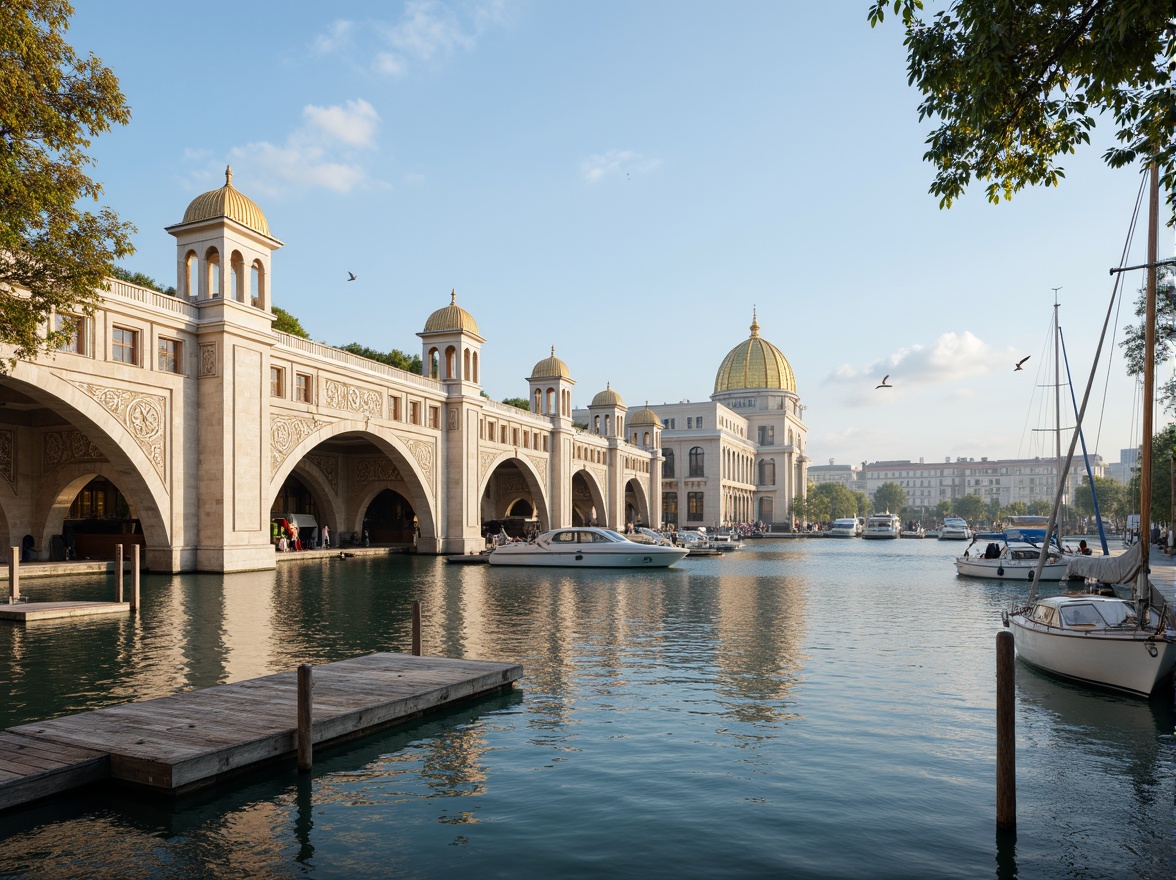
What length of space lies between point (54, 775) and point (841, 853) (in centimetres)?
706

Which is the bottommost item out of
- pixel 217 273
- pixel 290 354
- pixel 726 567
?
pixel 726 567

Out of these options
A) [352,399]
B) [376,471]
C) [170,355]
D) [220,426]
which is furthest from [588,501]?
[170,355]

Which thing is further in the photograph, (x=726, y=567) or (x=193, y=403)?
(x=726, y=567)

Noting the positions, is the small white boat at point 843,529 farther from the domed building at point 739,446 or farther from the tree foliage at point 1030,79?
the tree foliage at point 1030,79

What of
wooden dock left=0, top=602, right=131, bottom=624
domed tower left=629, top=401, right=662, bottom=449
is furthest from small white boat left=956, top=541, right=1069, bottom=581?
domed tower left=629, top=401, right=662, bottom=449

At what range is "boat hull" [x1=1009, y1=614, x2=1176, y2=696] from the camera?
502 inches

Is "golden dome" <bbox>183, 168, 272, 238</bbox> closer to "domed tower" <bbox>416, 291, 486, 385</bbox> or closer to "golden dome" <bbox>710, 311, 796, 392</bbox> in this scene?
"domed tower" <bbox>416, 291, 486, 385</bbox>

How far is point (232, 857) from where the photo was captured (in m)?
7.25

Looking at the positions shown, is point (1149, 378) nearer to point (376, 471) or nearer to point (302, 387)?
point (302, 387)

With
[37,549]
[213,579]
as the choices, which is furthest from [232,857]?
[37,549]

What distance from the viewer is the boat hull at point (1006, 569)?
34.4 m

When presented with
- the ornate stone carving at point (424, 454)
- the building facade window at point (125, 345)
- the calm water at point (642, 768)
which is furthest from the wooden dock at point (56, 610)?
the ornate stone carving at point (424, 454)

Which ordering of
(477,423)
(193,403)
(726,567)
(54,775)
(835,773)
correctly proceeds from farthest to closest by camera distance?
(477,423) < (726,567) < (193,403) < (835,773) < (54,775)

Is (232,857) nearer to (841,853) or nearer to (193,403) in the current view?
(841,853)
